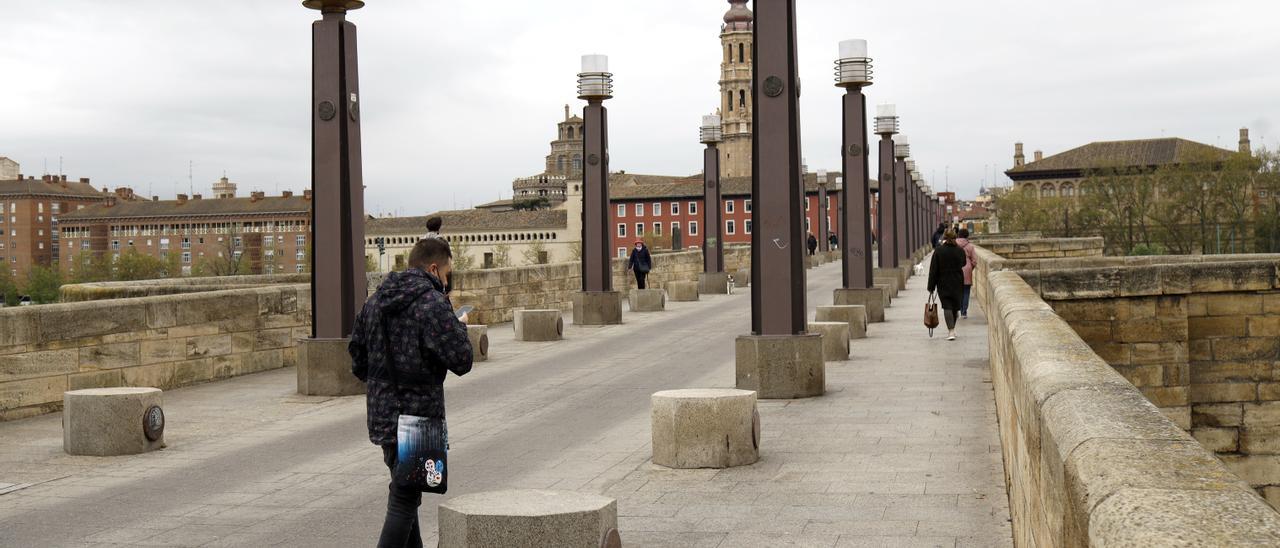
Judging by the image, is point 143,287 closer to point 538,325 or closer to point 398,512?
point 538,325

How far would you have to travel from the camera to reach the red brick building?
184m

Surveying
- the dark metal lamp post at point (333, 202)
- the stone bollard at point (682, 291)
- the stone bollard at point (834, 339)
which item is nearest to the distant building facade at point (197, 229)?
the stone bollard at point (682, 291)

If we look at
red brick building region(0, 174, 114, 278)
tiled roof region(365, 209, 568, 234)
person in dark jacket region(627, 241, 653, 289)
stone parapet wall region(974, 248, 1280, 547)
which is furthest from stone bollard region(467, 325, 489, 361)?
red brick building region(0, 174, 114, 278)

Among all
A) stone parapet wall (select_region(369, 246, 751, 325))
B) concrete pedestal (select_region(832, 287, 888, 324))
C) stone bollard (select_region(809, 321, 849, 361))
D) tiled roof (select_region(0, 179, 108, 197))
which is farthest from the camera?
tiled roof (select_region(0, 179, 108, 197))

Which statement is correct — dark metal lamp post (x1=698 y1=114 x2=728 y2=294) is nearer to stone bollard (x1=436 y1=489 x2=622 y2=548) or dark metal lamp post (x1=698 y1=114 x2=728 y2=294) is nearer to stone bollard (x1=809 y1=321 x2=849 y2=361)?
stone bollard (x1=809 y1=321 x2=849 y2=361)

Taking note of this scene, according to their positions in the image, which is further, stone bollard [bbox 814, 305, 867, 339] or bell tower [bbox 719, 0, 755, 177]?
bell tower [bbox 719, 0, 755, 177]

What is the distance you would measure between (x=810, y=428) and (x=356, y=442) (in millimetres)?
3542

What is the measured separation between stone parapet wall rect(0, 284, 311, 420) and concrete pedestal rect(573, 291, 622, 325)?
7445 mm

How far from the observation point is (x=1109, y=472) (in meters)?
2.79

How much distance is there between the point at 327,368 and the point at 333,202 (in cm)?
161

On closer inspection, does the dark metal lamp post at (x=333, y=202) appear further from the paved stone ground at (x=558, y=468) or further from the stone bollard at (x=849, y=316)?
the stone bollard at (x=849, y=316)

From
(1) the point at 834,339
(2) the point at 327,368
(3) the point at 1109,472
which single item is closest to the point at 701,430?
(2) the point at 327,368

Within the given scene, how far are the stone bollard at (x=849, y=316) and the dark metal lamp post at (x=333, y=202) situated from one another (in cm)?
814

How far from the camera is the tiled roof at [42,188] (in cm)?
18350
